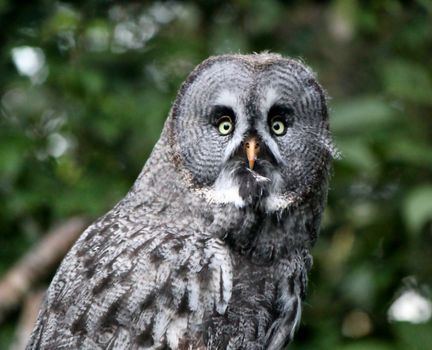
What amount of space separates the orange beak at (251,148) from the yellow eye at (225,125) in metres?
0.10

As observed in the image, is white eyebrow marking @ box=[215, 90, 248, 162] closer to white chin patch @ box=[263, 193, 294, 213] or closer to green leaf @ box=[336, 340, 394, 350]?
white chin patch @ box=[263, 193, 294, 213]

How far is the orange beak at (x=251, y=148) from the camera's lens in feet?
13.1

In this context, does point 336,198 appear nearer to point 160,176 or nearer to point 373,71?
point 373,71

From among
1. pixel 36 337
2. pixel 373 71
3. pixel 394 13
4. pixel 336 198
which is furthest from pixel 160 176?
pixel 373 71

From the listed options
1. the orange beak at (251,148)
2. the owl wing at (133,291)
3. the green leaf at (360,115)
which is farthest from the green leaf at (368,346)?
the orange beak at (251,148)

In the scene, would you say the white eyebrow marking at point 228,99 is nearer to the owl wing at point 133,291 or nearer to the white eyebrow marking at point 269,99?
the white eyebrow marking at point 269,99

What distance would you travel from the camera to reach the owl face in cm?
404

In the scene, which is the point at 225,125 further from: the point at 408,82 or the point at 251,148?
the point at 408,82

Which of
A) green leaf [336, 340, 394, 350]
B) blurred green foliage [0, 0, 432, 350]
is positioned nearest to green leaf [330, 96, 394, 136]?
blurred green foliage [0, 0, 432, 350]

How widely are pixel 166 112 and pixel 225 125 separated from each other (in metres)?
1.31

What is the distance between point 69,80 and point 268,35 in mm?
1204

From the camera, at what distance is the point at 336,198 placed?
5.84 meters

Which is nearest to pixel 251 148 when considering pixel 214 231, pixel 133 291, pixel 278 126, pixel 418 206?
pixel 278 126

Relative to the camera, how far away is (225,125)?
4.07 meters
